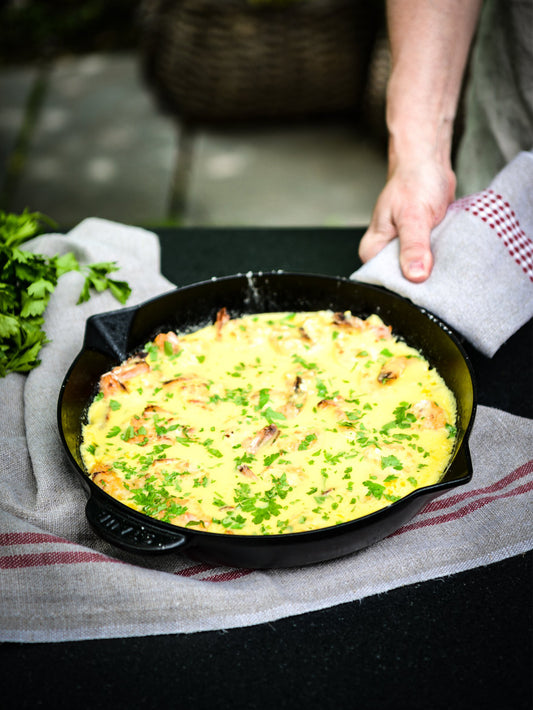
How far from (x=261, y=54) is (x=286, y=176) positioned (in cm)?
91

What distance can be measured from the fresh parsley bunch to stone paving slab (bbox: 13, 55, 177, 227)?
3.01 meters

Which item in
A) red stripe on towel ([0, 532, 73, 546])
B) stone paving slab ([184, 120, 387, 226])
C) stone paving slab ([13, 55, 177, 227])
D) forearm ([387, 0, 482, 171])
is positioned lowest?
stone paving slab ([13, 55, 177, 227])

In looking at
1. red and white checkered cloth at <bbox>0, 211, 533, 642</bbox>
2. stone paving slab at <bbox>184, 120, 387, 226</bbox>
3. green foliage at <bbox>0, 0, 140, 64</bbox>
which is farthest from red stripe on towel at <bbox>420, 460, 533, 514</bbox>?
green foliage at <bbox>0, 0, 140, 64</bbox>

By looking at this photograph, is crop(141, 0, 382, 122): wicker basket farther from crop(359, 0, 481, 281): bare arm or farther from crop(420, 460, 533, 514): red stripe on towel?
crop(420, 460, 533, 514): red stripe on towel

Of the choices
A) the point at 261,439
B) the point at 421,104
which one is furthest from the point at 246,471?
the point at 421,104

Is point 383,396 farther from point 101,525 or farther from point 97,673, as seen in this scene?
point 97,673

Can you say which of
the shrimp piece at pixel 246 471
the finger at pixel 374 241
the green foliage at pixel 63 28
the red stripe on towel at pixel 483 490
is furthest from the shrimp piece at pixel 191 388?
the green foliage at pixel 63 28

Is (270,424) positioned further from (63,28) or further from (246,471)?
(63,28)

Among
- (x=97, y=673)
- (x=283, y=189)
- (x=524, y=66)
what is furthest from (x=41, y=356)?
(x=283, y=189)

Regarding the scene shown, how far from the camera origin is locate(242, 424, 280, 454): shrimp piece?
6.00 feet

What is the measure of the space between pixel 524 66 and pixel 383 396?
1.55 m

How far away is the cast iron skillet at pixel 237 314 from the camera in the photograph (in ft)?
4.72

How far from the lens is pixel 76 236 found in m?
2.65

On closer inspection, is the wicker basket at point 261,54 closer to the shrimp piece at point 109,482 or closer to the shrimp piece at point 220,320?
the shrimp piece at point 220,320
